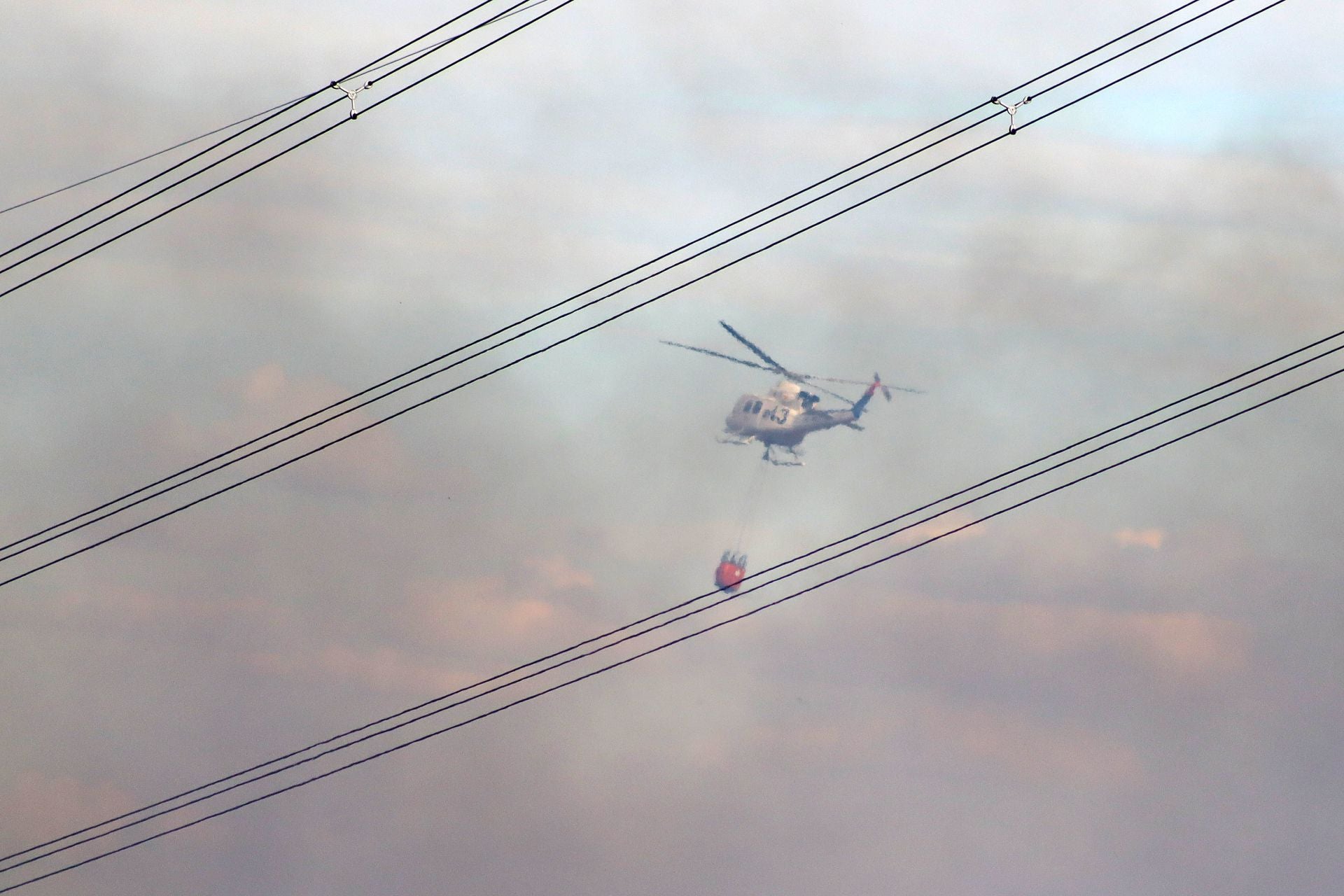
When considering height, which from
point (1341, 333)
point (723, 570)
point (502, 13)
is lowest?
point (1341, 333)

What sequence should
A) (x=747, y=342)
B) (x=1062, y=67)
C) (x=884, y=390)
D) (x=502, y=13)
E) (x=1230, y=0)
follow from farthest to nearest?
1. (x=884, y=390)
2. (x=747, y=342)
3. (x=502, y=13)
4. (x=1230, y=0)
5. (x=1062, y=67)

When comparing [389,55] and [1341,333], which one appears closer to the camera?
[1341,333]

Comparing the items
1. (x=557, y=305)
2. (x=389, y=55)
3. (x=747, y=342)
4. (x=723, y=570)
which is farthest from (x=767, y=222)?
(x=723, y=570)

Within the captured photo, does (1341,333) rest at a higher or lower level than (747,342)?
lower

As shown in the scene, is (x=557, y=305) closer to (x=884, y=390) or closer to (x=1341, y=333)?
(x=1341, y=333)

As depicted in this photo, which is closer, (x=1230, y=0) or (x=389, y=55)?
(x=1230, y=0)

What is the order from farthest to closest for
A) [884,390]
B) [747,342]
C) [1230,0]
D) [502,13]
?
[884,390], [747,342], [502,13], [1230,0]

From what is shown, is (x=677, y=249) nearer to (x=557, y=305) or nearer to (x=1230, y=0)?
(x=557, y=305)

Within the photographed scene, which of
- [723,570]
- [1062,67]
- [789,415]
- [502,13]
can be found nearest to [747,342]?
[789,415]

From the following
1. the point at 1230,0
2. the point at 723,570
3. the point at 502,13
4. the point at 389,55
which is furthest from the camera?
the point at 723,570
